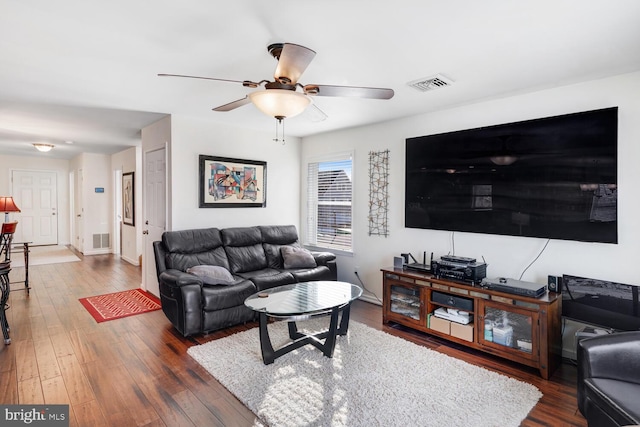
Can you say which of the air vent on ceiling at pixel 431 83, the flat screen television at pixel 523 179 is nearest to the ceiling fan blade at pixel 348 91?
the air vent on ceiling at pixel 431 83

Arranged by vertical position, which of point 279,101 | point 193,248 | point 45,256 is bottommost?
point 45,256

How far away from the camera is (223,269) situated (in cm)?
370

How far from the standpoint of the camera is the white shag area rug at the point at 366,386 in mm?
2125

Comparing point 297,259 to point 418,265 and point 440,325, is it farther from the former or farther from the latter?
point 440,325

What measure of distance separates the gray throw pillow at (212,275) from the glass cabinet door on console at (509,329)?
98.3 inches

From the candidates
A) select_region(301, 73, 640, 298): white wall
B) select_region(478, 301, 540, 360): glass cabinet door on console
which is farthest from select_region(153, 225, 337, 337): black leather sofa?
select_region(478, 301, 540, 360): glass cabinet door on console

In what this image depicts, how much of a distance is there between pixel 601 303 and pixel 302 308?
2341 millimetres

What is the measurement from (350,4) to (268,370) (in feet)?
8.47

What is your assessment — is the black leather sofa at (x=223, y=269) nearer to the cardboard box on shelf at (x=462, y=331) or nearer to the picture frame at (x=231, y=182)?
the picture frame at (x=231, y=182)

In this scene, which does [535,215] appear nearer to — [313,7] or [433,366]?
[433,366]

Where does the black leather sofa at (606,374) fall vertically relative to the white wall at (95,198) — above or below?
below

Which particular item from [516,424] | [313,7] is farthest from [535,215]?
[313,7]

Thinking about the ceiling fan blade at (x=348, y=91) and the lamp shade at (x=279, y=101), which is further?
the ceiling fan blade at (x=348, y=91)

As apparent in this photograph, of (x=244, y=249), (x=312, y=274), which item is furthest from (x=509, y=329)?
(x=244, y=249)
